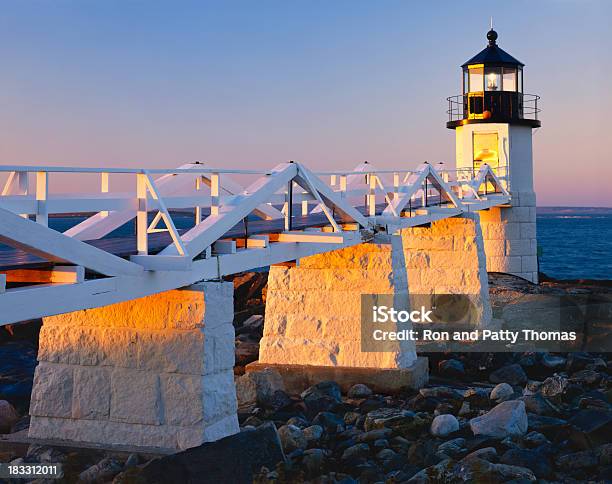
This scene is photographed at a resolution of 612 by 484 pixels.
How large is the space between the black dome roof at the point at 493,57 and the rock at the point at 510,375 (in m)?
13.8

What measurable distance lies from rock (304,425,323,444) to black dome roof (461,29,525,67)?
17747 mm

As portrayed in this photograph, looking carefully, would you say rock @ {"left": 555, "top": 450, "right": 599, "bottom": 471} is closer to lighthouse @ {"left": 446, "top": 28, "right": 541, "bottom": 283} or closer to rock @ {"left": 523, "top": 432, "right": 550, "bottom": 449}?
rock @ {"left": 523, "top": 432, "right": 550, "bottom": 449}

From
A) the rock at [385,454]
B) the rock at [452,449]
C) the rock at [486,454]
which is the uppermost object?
the rock at [486,454]

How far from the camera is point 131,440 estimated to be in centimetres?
781

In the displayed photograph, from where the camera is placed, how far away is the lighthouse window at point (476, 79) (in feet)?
83.0

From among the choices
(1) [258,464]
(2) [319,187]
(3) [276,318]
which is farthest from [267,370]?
(1) [258,464]

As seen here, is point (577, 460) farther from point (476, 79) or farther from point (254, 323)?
point (476, 79)

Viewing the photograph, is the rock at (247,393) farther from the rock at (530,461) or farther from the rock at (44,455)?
the rock at (530,461)

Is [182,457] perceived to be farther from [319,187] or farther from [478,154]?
[478,154]

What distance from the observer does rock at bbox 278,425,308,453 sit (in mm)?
9102

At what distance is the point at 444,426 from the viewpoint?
952 centimetres

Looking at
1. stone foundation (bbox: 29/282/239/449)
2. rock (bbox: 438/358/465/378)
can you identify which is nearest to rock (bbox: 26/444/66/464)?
stone foundation (bbox: 29/282/239/449)

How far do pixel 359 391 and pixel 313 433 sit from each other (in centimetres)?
252

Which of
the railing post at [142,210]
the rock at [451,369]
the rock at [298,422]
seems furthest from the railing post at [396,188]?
the railing post at [142,210]
